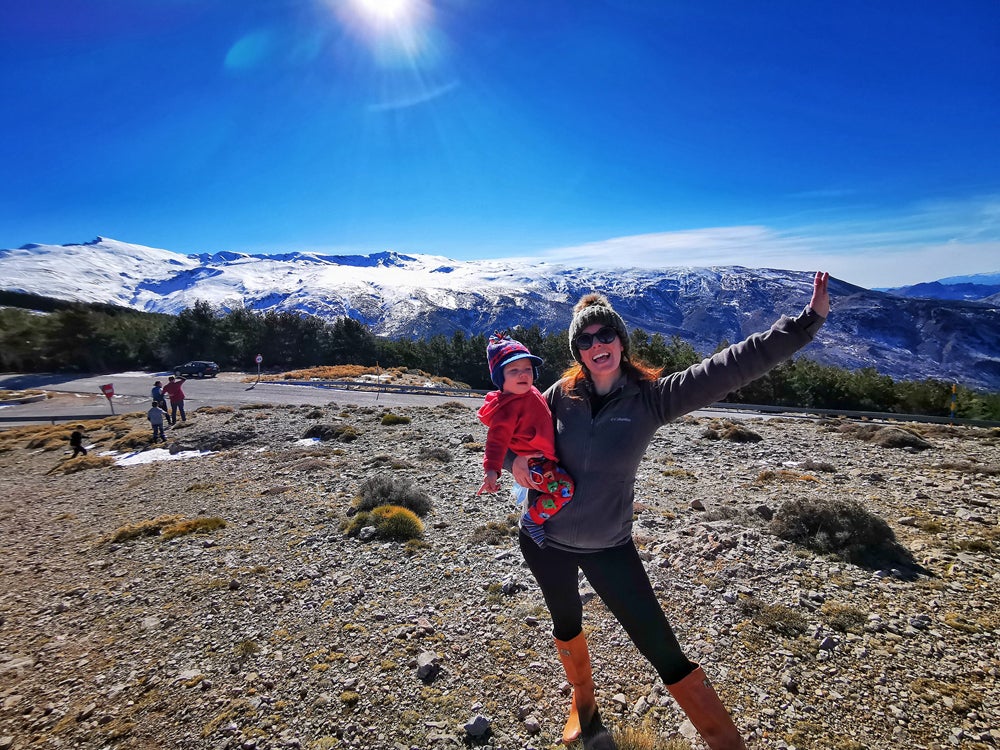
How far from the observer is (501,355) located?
10.00 feet

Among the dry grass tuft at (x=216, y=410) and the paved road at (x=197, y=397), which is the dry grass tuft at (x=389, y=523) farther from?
the dry grass tuft at (x=216, y=410)

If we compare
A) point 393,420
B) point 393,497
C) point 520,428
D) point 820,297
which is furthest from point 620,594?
point 393,420

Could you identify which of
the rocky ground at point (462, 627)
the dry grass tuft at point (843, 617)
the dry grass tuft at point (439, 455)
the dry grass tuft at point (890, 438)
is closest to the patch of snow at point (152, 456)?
the rocky ground at point (462, 627)

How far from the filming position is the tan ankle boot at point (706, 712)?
260 centimetres

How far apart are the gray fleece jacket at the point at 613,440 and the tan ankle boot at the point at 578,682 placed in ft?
2.98

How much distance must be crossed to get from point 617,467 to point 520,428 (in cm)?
65

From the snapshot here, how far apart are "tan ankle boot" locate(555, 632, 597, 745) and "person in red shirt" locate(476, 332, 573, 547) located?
91 centimetres

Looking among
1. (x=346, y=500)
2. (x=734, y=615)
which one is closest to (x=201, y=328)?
(x=346, y=500)

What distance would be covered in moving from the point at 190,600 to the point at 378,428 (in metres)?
13.0

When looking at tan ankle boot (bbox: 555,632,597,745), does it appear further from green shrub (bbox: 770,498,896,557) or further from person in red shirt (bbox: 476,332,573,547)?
green shrub (bbox: 770,498,896,557)

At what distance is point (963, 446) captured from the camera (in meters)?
14.1

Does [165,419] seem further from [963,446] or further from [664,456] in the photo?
[963,446]

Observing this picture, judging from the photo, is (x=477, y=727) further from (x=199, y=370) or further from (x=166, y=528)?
(x=199, y=370)

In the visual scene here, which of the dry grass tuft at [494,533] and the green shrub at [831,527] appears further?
the dry grass tuft at [494,533]
